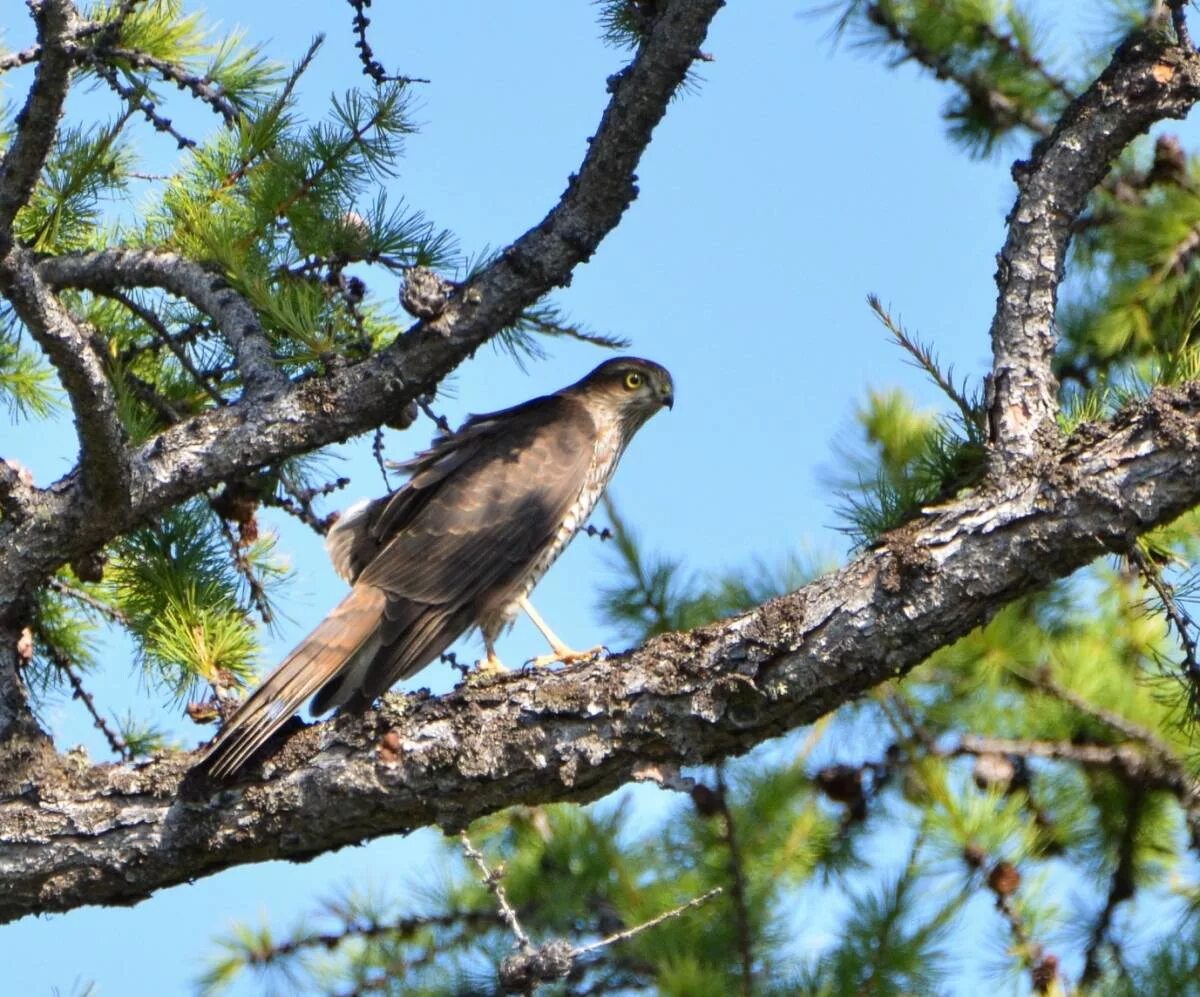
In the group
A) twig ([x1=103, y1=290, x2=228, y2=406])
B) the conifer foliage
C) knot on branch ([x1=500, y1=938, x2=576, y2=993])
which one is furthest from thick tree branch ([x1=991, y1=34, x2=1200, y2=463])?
twig ([x1=103, y1=290, x2=228, y2=406])

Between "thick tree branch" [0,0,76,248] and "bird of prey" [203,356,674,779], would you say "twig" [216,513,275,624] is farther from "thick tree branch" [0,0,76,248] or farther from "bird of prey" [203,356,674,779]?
"thick tree branch" [0,0,76,248]

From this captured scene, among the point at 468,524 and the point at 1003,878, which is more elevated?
the point at 468,524

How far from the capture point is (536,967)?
10.1ft

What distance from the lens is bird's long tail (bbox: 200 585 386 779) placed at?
3.97 meters

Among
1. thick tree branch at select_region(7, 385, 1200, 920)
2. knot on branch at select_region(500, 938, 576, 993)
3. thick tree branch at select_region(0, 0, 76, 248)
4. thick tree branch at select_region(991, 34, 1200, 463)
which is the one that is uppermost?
thick tree branch at select_region(0, 0, 76, 248)

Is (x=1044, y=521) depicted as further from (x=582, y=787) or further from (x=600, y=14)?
(x=600, y=14)

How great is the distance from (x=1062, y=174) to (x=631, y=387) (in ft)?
8.52

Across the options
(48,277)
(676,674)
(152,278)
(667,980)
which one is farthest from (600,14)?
(667,980)

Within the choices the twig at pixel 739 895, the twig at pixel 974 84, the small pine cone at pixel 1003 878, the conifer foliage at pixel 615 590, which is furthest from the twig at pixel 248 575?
the twig at pixel 974 84

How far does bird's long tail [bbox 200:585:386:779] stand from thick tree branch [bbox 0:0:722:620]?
1.78 ft

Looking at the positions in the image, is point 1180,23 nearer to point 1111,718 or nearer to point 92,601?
point 1111,718

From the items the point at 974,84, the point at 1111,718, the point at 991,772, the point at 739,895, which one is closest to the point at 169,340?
the point at 739,895

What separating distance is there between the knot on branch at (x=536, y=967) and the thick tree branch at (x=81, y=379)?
1927 mm

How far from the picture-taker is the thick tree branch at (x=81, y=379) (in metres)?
3.86
